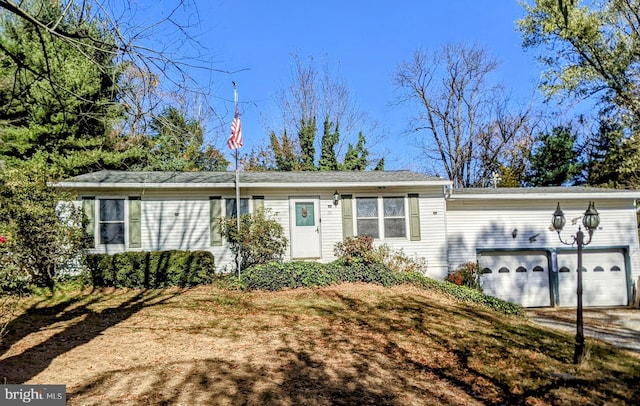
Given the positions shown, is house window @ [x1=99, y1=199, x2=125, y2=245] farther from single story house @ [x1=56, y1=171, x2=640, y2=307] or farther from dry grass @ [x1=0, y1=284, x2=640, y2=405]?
dry grass @ [x1=0, y1=284, x2=640, y2=405]

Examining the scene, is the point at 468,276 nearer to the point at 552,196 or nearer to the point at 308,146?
the point at 552,196

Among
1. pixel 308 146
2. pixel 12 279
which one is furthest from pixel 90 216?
pixel 308 146

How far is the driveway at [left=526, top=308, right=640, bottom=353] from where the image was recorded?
849 cm

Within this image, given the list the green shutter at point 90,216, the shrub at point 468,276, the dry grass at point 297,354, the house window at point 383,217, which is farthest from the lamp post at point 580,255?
the green shutter at point 90,216

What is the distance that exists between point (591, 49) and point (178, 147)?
55.3 feet

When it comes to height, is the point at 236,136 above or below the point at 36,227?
above

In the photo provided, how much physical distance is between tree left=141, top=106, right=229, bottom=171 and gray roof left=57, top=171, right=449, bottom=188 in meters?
0.70

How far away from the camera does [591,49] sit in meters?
15.2

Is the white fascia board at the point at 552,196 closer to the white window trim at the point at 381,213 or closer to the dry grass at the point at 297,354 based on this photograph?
the white window trim at the point at 381,213

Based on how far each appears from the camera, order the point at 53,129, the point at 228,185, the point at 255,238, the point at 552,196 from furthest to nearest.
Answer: the point at 53,129
the point at 552,196
the point at 228,185
the point at 255,238

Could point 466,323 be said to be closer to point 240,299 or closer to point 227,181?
point 240,299

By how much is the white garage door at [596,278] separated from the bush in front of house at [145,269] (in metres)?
11.1

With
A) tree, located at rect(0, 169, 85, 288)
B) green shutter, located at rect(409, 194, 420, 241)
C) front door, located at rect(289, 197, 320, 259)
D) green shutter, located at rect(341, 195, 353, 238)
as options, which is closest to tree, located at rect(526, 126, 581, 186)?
green shutter, located at rect(409, 194, 420, 241)

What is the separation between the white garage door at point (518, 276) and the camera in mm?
12703
